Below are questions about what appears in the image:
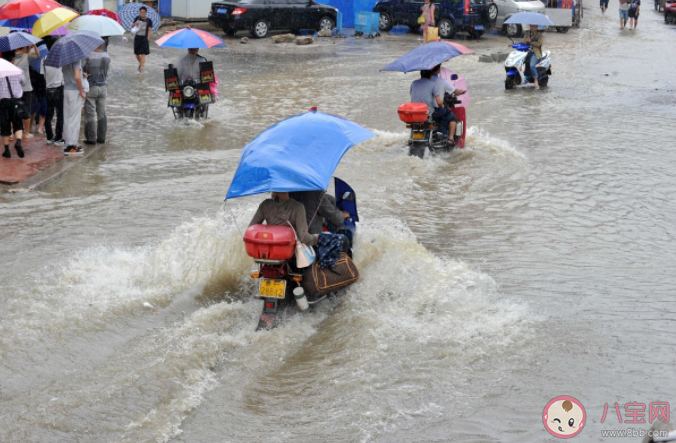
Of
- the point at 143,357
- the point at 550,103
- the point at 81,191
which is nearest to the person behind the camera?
the point at 143,357

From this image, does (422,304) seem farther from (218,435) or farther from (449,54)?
(449,54)

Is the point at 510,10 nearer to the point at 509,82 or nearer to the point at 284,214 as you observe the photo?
the point at 509,82

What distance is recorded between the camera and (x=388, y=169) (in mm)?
12562

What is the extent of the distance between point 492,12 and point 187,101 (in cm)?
1773

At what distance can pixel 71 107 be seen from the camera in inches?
504

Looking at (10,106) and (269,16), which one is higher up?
(269,16)

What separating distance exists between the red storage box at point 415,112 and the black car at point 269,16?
1821cm

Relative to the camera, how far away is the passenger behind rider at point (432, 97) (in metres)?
12.8

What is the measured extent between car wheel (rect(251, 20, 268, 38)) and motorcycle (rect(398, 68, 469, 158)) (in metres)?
17.3

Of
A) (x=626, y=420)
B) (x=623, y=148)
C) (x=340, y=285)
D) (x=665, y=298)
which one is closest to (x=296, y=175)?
(x=340, y=285)

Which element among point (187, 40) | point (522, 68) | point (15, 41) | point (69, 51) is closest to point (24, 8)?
point (15, 41)

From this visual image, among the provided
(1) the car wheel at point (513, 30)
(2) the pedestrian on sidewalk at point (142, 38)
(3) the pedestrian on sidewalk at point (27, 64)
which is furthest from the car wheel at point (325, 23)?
(3) the pedestrian on sidewalk at point (27, 64)

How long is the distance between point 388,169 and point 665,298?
5.56m

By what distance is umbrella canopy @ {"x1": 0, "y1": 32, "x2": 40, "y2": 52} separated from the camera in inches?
477
